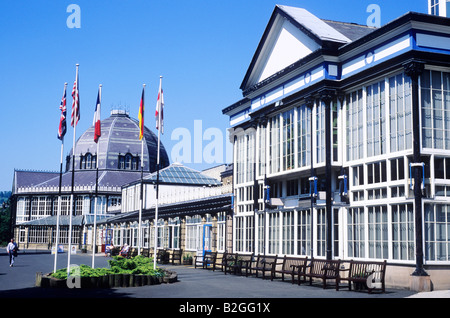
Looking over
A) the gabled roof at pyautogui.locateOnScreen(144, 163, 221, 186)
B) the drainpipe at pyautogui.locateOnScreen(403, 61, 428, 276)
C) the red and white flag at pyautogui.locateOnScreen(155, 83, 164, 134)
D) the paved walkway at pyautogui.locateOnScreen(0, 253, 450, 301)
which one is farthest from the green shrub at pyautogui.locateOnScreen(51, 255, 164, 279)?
the gabled roof at pyautogui.locateOnScreen(144, 163, 221, 186)

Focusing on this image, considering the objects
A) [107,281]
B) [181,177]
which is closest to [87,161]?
[181,177]

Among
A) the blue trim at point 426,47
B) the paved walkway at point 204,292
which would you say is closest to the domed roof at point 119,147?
the paved walkway at point 204,292

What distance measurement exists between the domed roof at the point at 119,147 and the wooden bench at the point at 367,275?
82072 mm

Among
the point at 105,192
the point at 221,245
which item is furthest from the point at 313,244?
the point at 105,192

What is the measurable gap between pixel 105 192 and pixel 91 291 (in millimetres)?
73496

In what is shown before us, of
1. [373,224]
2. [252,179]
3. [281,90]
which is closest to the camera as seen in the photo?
[373,224]

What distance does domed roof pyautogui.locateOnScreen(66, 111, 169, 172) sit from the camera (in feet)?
333

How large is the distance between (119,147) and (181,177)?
41992mm

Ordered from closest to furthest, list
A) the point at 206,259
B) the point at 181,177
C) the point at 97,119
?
the point at 97,119, the point at 206,259, the point at 181,177

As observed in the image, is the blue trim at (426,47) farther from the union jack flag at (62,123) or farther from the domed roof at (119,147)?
the domed roof at (119,147)

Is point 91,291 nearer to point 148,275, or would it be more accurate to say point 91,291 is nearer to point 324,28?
point 148,275

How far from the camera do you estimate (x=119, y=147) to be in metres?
102

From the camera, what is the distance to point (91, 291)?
727 inches

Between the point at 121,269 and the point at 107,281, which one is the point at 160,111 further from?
the point at 107,281
